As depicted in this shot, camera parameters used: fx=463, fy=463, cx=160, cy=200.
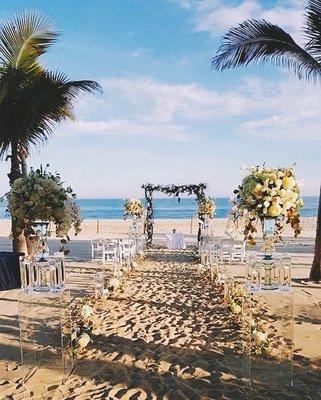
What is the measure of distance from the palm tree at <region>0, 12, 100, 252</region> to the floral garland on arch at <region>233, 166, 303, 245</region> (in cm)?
755

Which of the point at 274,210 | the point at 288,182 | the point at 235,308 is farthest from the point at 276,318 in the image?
the point at 235,308

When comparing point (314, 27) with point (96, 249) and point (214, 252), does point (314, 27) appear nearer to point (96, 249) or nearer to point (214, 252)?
point (214, 252)

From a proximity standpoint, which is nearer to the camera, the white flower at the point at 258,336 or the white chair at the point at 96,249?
the white flower at the point at 258,336

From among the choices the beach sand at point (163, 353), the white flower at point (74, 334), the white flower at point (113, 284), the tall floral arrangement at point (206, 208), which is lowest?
the beach sand at point (163, 353)

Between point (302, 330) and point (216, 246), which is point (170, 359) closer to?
point (302, 330)

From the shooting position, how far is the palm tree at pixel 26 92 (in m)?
11.4

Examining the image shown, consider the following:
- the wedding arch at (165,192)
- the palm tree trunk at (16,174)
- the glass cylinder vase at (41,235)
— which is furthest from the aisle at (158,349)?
the wedding arch at (165,192)

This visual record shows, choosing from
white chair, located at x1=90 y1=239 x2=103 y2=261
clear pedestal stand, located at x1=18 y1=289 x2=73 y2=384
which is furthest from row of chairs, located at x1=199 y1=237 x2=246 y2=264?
clear pedestal stand, located at x1=18 y1=289 x2=73 y2=384

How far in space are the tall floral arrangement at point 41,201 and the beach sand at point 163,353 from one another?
1696 millimetres

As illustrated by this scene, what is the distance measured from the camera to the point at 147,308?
8406 millimetres

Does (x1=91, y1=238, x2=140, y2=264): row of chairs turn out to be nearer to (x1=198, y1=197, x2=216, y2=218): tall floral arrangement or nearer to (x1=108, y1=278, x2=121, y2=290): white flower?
(x1=108, y1=278, x2=121, y2=290): white flower

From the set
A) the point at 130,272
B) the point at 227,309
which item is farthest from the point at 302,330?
the point at 130,272

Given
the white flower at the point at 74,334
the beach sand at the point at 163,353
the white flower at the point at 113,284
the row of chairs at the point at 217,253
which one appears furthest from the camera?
the row of chairs at the point at 217,253

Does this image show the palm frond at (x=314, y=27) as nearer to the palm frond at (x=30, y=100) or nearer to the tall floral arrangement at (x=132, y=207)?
the palm frond at (x=30, y=100)
